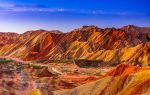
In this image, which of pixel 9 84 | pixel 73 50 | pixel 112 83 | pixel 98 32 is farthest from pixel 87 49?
pixel 112 83

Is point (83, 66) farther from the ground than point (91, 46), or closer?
closer

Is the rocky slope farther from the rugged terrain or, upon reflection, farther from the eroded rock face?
the eroded rock face

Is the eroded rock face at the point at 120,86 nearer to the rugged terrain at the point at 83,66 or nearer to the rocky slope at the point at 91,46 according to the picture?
the rugged terrain at the point at 83,66

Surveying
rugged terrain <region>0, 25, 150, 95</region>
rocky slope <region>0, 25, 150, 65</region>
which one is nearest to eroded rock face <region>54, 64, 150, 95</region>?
rugged terrain <region>0, 25, 150, 95</region>

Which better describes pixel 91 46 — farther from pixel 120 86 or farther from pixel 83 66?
pixel 120 86

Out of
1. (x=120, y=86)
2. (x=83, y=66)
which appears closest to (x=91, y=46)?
(x=83, y=66)

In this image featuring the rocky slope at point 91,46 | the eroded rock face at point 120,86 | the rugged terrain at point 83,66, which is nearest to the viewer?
the eroded rock face at point 120,86

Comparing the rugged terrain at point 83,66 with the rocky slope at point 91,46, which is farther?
the rocky slope at point 91,46

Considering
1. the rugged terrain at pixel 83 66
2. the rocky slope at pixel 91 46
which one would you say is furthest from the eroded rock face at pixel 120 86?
the rocky slope at pixel 91 46

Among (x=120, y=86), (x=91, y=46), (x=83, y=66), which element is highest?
(x=91, y=46)

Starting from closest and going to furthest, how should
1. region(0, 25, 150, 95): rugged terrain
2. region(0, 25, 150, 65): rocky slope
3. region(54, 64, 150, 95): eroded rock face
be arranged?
region(54, 64, 150, 95): eroded rock face
region(0, 25, 150, 95): rugged terrain
region(0, 25, 150, 65): rocky slope

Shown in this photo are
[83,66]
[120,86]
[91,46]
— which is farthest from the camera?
[91,46]

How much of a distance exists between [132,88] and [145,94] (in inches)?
188

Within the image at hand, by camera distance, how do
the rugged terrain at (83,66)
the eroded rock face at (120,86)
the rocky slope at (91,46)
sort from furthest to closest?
the rocky slope at (91,46)
the rugged terrain at (83,66)
the eroded rock face at (120,86)
